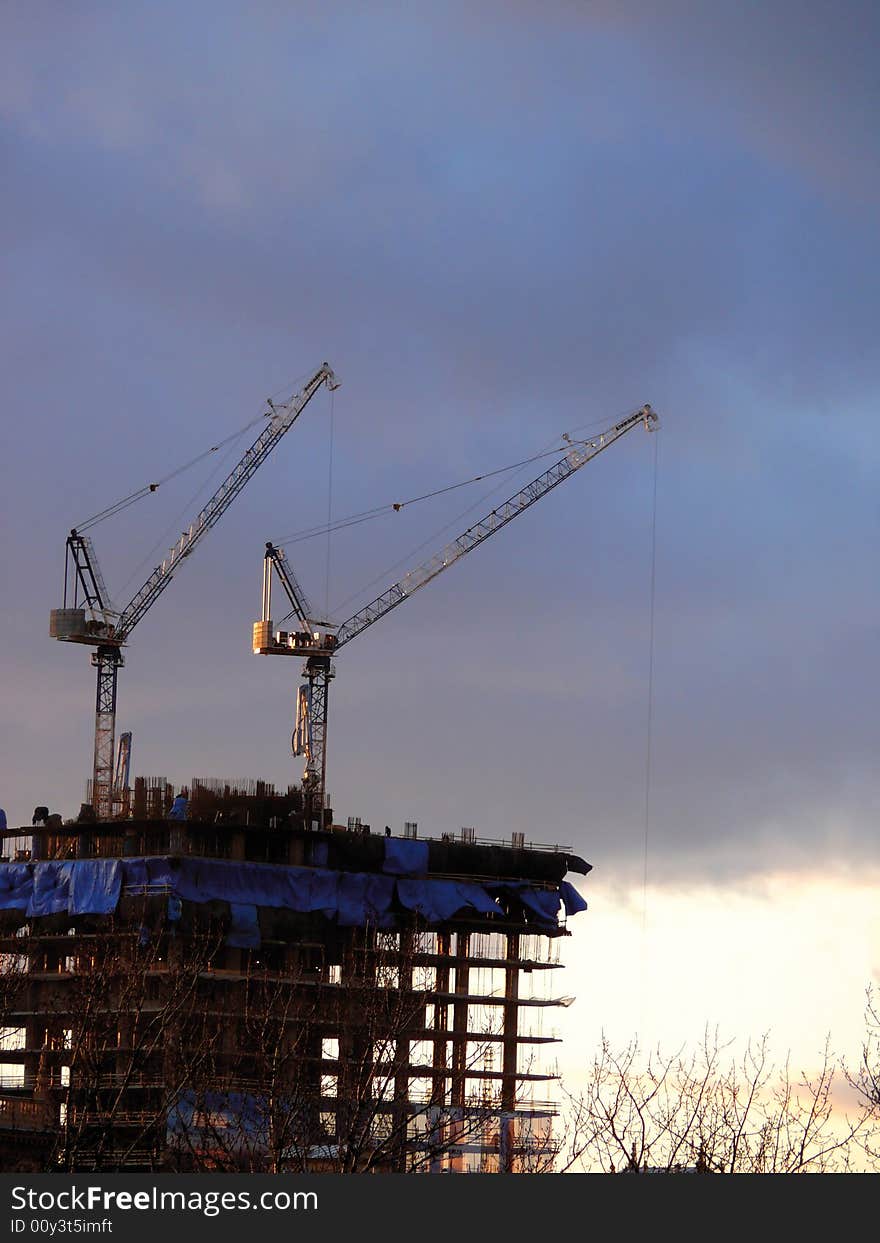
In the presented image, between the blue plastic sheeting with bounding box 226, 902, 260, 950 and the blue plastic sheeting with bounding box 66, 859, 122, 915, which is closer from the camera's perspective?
the blue plastic sheeting with bounding box 66, 859, 122, 915

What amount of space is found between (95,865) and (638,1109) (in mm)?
111604

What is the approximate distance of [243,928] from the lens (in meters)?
199

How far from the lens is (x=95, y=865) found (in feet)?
656

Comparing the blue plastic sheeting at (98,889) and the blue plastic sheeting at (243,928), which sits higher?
the blue plastic sheeting at (98,889)

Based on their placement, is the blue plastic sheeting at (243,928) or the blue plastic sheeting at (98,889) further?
the blue plastic sheeting at (243,928)

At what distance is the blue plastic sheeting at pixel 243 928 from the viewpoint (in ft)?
650

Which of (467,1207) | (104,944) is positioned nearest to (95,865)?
(104,944)

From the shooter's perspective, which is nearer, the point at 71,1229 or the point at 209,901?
the point at 71,1229

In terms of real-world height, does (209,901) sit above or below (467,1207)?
above

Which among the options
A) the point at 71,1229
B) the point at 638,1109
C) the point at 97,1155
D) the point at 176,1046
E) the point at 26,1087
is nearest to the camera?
the point at 71,1229

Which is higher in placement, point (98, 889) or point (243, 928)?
point (98, 889)

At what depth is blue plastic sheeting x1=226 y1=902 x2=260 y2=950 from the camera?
198 metres

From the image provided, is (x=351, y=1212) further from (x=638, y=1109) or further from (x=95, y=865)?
(x=95, y=865)

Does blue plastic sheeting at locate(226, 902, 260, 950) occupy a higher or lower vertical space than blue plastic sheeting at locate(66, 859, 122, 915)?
lower
